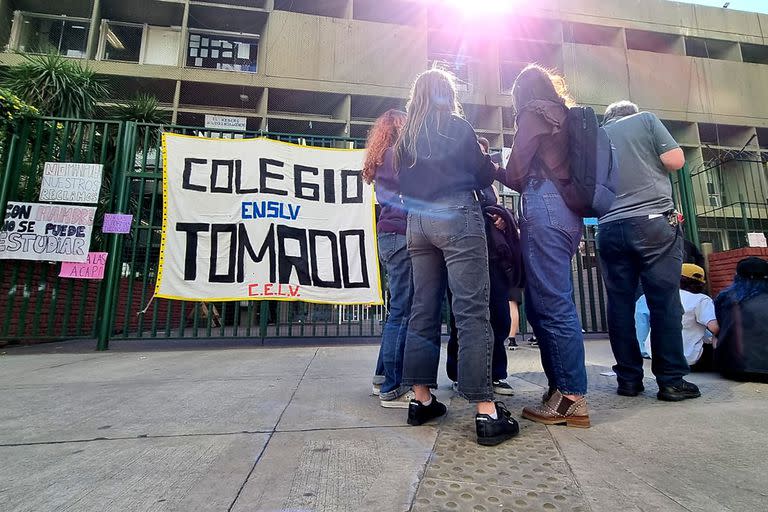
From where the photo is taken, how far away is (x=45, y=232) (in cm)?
467

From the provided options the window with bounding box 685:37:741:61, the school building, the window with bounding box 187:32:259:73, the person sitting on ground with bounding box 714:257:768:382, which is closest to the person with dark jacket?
the person sitting on ground with bounding box 714:257:768:382

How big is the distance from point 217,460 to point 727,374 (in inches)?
140

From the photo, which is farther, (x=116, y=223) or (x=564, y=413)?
(x=116, y=223)

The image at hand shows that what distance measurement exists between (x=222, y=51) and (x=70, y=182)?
1157 cm

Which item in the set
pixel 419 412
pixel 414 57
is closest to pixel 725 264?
pixel 419 412

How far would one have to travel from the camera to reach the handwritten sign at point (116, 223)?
4707 mm

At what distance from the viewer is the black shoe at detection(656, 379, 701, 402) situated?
238cm

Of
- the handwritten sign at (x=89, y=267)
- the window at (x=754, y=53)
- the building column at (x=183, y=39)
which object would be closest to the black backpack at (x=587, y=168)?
the handwritten sign at (x=89, y=267)

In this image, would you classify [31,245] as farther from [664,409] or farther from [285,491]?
[664,409]

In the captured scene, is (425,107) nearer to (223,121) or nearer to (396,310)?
(396,310)

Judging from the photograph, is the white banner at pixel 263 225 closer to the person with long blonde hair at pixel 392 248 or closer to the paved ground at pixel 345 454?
the paved ground at pixel 345 454

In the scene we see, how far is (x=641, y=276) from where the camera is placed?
259 centimetres

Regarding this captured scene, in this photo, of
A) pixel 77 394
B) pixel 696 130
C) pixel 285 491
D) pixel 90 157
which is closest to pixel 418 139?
pixel 285 491

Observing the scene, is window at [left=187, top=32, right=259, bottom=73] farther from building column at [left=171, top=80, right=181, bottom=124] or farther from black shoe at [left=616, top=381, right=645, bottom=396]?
black shoe at [left=616, top=381, right=645, bottom=396]
